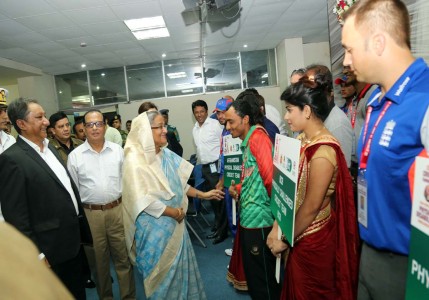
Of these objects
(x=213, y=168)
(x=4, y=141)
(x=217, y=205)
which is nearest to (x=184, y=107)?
(x=213, y=168)

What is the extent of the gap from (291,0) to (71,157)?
4.27 meters

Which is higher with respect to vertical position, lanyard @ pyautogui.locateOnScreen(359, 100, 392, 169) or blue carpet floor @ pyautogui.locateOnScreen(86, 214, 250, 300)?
lanyard @ pyautogui.locateOnScreen(359, 100, 392, 169)

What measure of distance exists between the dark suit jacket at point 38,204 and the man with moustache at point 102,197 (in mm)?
361

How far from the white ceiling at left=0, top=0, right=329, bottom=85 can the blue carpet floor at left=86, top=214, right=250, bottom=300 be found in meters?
3.51

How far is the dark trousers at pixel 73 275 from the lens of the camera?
182 cm

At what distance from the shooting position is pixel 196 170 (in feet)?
13.1

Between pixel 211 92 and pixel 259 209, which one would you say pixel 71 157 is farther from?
pixel 211 92

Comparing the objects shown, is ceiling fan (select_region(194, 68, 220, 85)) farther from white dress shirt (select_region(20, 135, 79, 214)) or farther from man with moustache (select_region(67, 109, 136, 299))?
white dress shirt (select_region(20, 135, 79, 214))

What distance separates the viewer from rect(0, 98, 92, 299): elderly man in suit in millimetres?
1584

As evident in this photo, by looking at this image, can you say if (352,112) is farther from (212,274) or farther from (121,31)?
(121,31)

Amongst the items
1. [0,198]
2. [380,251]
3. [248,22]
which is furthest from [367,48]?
[248,22]

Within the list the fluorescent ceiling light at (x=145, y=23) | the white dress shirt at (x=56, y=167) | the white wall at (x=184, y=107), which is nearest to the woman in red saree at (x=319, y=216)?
the white dress shirt at (x=56, y=167)

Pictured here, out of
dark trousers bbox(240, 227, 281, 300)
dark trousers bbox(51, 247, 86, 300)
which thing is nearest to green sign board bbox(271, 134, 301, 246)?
dark trousers bbox(240, 227, 281, 300)

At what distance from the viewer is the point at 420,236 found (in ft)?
1.98
